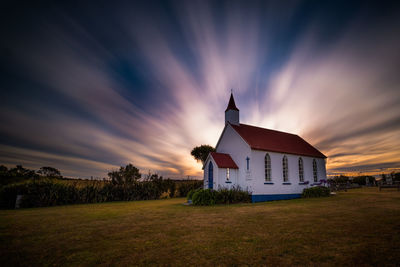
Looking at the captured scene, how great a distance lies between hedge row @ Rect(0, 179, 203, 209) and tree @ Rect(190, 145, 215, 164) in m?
20.4

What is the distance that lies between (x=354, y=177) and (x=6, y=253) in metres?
51.8

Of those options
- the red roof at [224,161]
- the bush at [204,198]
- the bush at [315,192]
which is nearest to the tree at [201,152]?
the red roof at [224,161]

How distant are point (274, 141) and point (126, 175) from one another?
18073 millimetres

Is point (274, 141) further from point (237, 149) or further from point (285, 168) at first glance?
point (237, 149)

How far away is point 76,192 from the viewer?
60.0 feet

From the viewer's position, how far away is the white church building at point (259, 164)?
18.9 metres

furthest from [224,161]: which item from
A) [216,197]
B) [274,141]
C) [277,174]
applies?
[274,141]

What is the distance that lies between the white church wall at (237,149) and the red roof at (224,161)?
1.66 ft

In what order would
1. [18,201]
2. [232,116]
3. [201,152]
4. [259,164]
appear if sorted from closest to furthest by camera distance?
[18,201] → [259,164] → [232,116] → [201,152]

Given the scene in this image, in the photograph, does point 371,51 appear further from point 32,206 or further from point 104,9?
point 32,206

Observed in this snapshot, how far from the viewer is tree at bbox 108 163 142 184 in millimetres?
22394

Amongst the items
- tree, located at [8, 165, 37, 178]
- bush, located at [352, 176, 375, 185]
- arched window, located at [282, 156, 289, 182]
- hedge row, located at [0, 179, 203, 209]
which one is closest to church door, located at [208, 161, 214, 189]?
hedge row, located at [0, 179, 203, 209]

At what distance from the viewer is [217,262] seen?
4.09 metres

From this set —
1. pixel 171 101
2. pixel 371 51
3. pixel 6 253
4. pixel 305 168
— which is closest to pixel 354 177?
pixel 305 168
